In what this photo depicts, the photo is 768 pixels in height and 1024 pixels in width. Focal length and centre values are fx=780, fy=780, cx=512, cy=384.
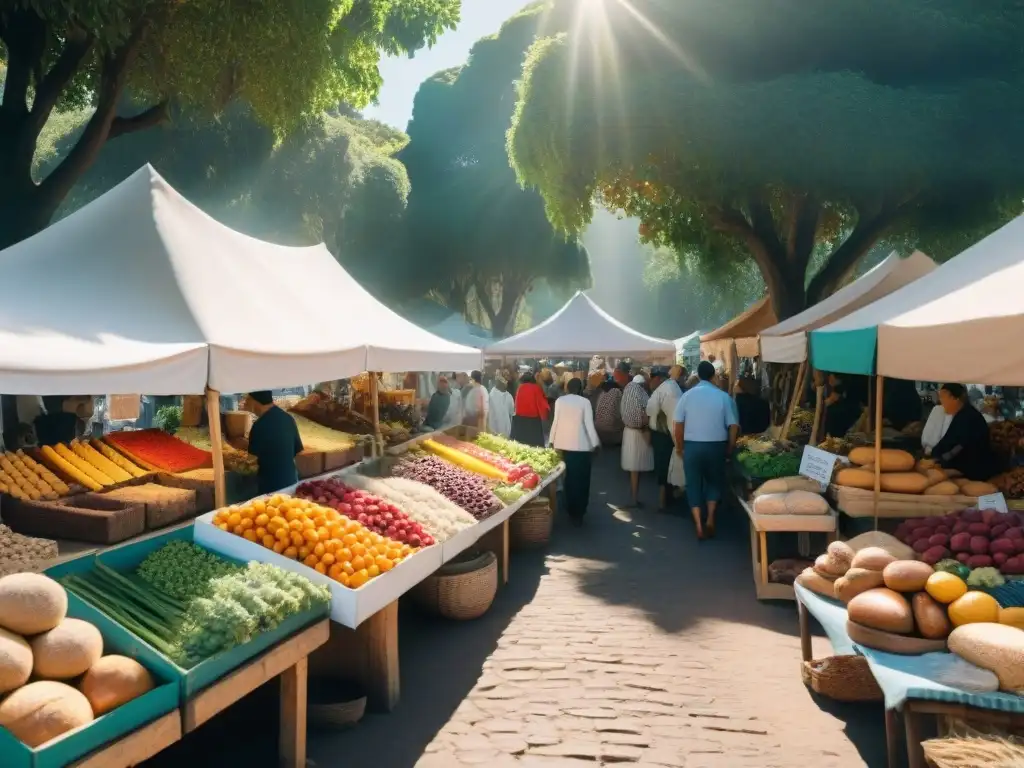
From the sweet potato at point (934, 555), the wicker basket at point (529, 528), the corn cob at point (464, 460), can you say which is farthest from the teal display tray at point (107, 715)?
the wicker basket at point (529, 528)

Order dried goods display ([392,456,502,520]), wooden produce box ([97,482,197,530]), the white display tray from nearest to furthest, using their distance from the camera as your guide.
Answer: the white display tray → wooden produce box ([97,482,197,530]) → dried goods display ([392,456,502,520])

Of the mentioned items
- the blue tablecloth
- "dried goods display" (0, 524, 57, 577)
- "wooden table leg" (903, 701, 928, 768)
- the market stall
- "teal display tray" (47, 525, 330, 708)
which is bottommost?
"wooden table leg" (903, 701, 928, 768)

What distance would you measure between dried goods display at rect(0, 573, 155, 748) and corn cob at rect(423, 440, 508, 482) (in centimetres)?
545

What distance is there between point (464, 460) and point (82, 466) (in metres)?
3.91

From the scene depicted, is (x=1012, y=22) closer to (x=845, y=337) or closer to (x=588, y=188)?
(x=588, y=188)

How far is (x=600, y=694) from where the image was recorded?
5004mm

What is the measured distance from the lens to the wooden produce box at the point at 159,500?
5227 mm

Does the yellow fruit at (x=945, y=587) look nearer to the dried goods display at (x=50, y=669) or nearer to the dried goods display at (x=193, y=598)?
the dried goods display at (x=193, y=598)

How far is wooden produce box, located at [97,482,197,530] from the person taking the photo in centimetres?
523

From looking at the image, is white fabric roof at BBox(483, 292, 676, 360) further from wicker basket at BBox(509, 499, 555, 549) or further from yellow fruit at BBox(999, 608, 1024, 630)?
yellow fruit at BBox(999, 608, 1024, 630)

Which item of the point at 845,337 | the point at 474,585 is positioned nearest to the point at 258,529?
the point at 474,585

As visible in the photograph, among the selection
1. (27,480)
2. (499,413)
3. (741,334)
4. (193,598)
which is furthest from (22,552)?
(741,334)

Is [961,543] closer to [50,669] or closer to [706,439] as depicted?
[706,439]

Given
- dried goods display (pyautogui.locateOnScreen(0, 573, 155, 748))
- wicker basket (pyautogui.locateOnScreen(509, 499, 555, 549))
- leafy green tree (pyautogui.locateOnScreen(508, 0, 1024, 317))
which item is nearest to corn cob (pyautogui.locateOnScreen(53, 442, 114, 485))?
dried goods display (pyautogui.locateOnScreen(0, 573, 155, 748))
